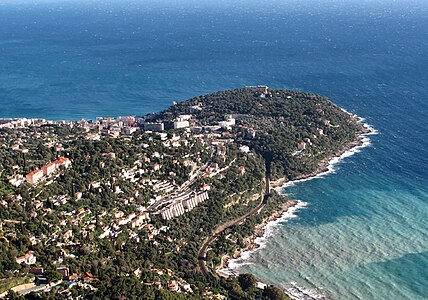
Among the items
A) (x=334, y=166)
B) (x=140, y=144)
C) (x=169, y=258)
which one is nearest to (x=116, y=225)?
(x=169, y=258)

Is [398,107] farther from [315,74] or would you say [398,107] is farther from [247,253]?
[247,253]

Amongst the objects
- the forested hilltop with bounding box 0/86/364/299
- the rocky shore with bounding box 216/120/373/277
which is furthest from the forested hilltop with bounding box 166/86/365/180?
the rocky shore with bounding box 216/120/373/277

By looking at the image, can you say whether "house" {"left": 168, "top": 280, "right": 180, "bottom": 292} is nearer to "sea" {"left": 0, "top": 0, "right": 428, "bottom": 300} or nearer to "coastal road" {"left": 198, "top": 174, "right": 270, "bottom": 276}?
"coastal road" {"left": 198, "top": 174, "right": 270, "bottom": 276}

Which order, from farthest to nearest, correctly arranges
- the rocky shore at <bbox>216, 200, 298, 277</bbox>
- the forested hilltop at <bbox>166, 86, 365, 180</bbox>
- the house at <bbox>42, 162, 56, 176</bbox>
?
the forested hilltop at <bbox>166, 86, 365, 180</bbox>
the house at <bbox>42, 162, 56, 176</bbox>
the rocky shore at <bbox>216, 200, 298, 277</bbox>

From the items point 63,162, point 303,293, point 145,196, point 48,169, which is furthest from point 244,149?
point 303,293

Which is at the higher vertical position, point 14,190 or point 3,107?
point 14,190

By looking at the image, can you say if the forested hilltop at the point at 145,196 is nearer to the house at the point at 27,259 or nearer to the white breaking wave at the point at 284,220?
the house at the point at 27,259

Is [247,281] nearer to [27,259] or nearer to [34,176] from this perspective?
[27,259]
